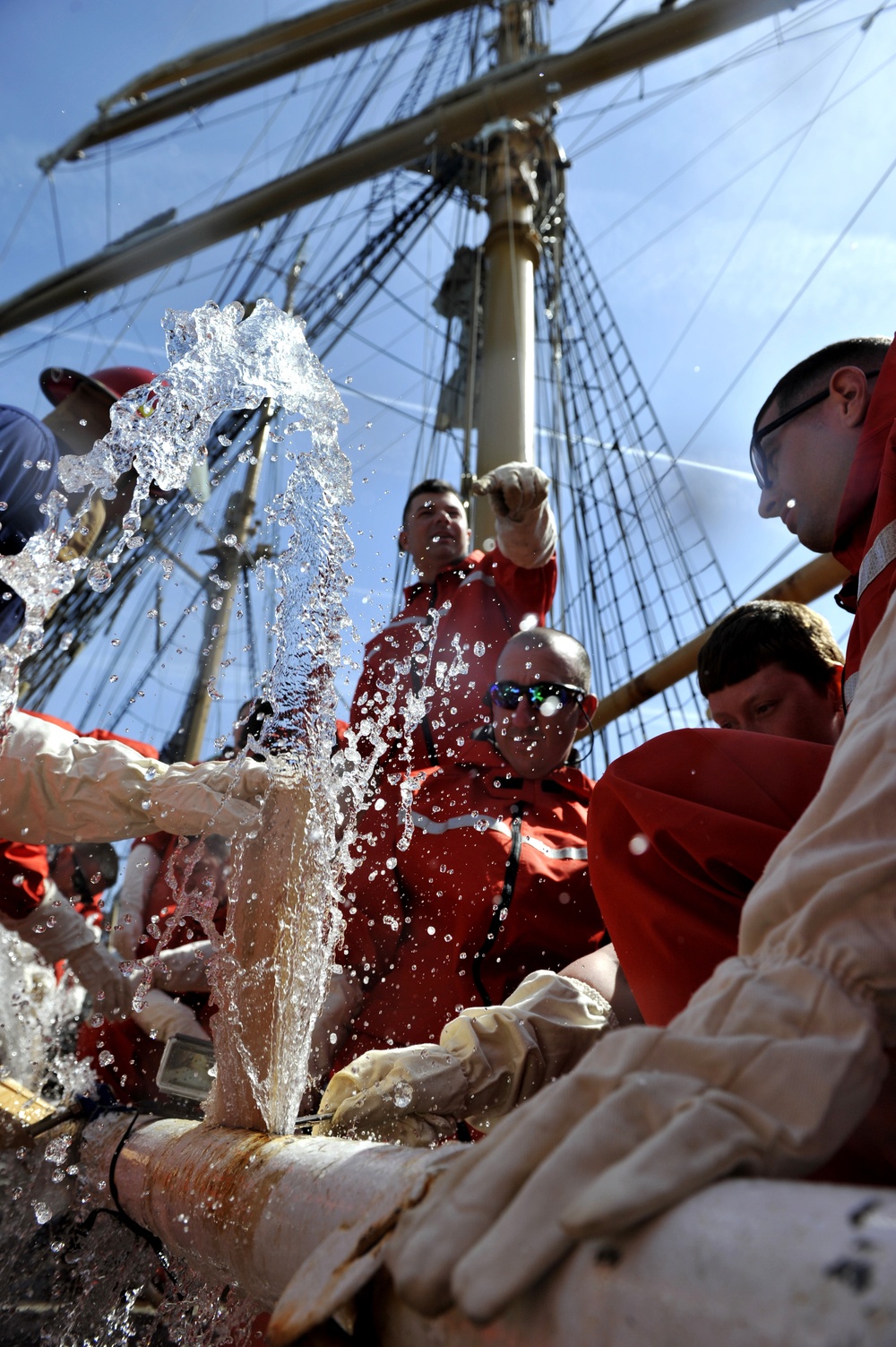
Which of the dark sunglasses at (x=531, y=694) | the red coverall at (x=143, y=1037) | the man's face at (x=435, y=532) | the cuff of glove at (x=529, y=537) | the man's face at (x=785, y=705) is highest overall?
the man's face at (x=435, y=532)

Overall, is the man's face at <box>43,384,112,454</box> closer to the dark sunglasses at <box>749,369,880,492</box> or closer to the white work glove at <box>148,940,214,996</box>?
the white work glove at <box>148,940,214,996</box>

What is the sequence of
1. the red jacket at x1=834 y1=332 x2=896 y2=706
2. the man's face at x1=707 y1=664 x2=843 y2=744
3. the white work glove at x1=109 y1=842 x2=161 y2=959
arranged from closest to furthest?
the red jacket at x1=834 y1=332 x2=896 y2=706 < the man's face at x1=707 y1=664 x2=843 y2=744 < the white work glove at x1=109 y1=842 x2=161 y2=959

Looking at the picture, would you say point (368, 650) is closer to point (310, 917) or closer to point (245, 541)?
point (310, 917)

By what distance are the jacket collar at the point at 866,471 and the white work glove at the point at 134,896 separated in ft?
8.86

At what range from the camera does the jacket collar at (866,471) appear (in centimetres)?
124

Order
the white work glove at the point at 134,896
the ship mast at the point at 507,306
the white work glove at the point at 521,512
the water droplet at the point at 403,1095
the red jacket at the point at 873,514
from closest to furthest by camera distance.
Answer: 1. the red jacket at the point at 873,514
2. the water droplet at the point at 403,1095
3. the white work glove at the point at 521,512
4. the white work glove at the point at 134,896
5. the ship mast at the point at 507,306

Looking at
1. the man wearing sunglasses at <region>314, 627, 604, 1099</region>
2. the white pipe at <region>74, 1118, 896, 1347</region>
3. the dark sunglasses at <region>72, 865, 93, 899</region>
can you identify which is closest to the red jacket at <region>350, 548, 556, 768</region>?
the man wearing sunglasses at <region>314, 627, 604, 1099</region>

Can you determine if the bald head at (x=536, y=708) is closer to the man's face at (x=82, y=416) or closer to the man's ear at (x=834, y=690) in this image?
the man's ear at (x=834, y=690)

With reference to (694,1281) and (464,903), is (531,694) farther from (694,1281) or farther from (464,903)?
(694,1281)

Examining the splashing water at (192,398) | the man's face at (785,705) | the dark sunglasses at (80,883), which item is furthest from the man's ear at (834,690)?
the dark sunglasses at (80,883)

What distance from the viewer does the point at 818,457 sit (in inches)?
65.4

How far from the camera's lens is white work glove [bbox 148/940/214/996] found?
2.96 metres

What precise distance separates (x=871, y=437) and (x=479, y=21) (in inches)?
566

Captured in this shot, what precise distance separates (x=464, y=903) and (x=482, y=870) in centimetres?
9
